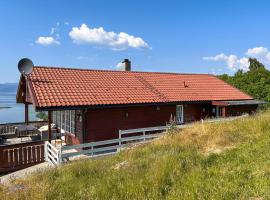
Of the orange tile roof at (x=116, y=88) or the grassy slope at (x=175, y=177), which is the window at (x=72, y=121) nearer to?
the orange tile roof at (x=116, y=88)

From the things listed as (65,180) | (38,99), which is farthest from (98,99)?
(65,180)

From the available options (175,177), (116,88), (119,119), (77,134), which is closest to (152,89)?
(116,88)

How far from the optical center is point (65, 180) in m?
6.96

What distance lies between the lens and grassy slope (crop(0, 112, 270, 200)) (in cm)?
559

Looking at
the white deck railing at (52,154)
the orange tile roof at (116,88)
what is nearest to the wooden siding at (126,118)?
the orange tile roof at (116,88)

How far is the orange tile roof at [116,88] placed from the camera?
14.5m

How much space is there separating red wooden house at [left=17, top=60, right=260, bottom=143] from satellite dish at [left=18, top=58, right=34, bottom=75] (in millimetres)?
356

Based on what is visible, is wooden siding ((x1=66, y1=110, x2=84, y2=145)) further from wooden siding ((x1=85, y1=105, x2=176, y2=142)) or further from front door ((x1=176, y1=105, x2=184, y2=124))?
front door ((x1=176, y1=105, x2=184, y2=124))

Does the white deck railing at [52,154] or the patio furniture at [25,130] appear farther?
the patio furniture at [25,130]

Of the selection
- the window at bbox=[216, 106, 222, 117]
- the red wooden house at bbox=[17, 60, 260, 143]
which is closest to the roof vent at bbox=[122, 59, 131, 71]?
the red wooden house at bbox=[17, 60, 260, 143]

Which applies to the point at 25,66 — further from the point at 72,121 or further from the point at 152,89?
the point at 152,89

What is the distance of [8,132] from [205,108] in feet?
44.7

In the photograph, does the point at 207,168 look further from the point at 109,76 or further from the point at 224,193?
the point at 109,76

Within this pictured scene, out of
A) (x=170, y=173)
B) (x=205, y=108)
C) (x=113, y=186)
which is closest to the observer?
(x=113, y=186)
